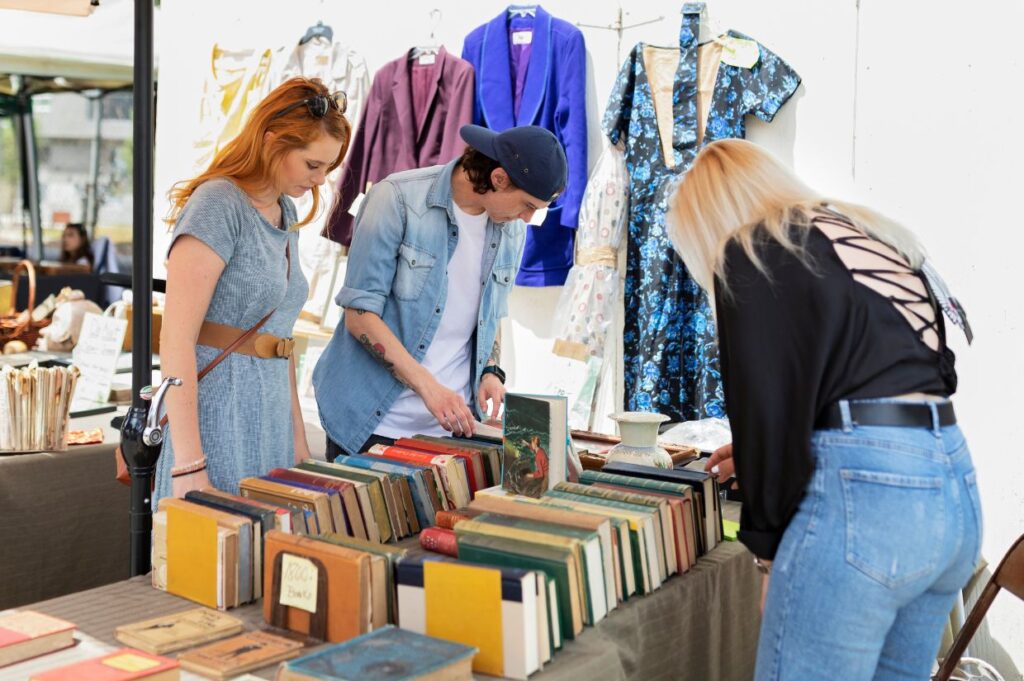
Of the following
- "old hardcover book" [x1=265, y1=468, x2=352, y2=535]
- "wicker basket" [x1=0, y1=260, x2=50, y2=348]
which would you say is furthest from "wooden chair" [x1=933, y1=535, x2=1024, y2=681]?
"wicker basket" [x1=0, y1=260, x2=50, y2=348]

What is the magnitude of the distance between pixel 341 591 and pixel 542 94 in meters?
2.99

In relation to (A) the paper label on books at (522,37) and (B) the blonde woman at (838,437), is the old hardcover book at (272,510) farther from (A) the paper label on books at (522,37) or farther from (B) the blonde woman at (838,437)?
(A) the paper label on books at (522,37)

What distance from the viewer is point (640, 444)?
2.23m

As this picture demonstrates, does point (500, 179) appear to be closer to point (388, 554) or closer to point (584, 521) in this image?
point (584, 521)

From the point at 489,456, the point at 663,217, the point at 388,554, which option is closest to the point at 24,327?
the point at 663,217

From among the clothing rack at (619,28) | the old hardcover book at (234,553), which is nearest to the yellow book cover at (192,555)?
the old hardcover book at (234,553)

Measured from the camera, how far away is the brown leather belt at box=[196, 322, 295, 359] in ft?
6.64

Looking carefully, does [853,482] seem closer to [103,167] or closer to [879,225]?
[879,225]

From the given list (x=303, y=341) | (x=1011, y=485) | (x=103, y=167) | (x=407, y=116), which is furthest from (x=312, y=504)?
(x=103, y=167)

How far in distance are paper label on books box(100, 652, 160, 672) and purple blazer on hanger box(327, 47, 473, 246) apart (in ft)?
10.2

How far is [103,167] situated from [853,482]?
9439 mm

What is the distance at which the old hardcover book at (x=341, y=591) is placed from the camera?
4.69 ft

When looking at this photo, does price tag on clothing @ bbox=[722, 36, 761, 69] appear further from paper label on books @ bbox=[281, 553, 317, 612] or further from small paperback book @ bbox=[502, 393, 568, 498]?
paper label on books @ bbox=[281, 553, 317, 612]

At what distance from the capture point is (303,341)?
197 inches
